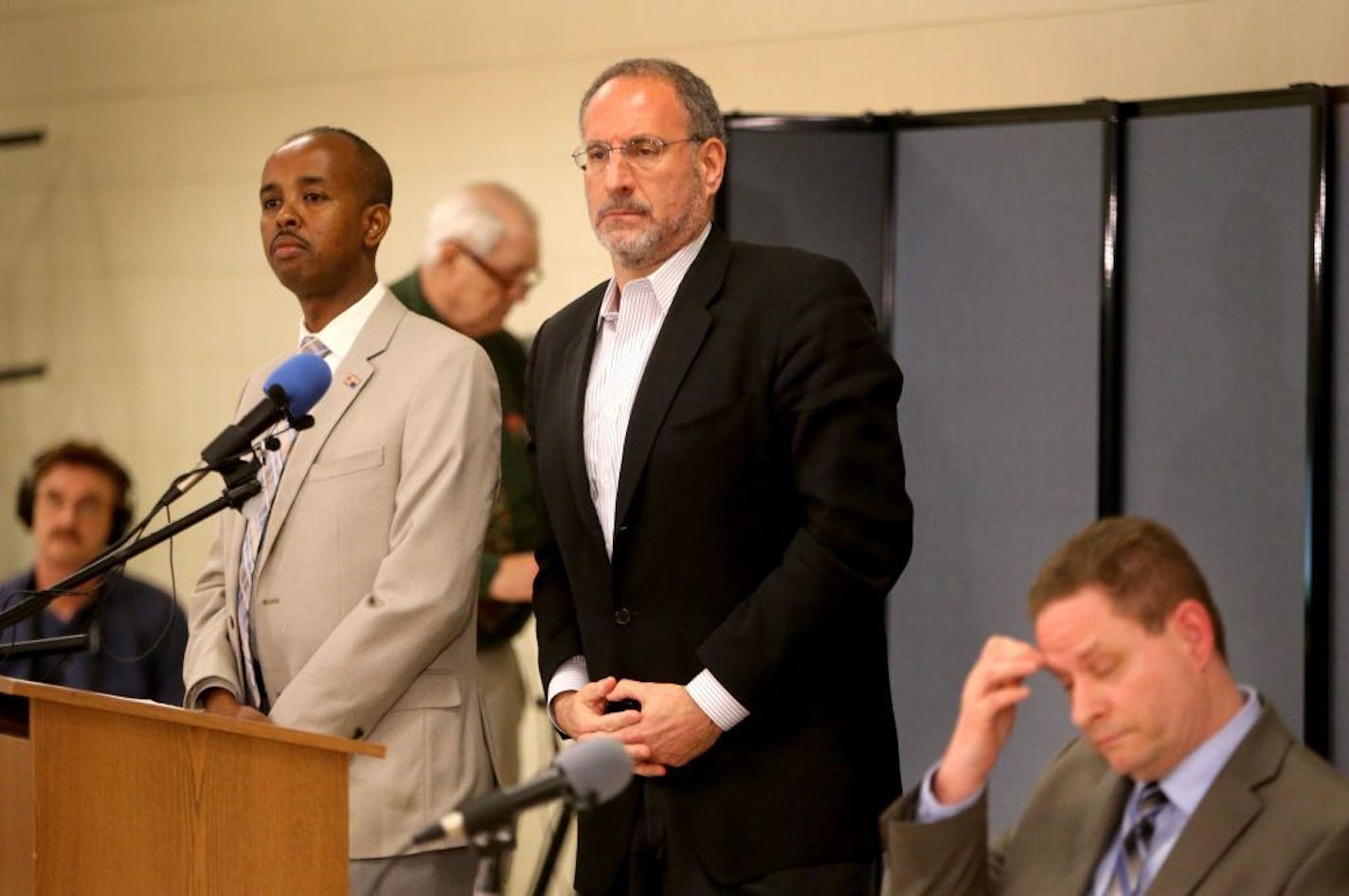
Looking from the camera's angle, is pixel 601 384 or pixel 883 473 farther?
pixel 601 384

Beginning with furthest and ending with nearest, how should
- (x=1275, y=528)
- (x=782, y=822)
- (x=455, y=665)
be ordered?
(x=1275, y=528) < (x=455, y=665) < (x=782, y=822)

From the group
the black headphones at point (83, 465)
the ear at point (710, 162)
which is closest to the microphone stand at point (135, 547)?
the ear at point (710, 162)

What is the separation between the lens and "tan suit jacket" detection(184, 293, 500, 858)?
2.93 metres

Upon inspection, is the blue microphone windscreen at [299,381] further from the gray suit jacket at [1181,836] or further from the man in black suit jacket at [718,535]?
the gray suit jacket at [1181,836]

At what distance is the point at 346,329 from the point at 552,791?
160cm

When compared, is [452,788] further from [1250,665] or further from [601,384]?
[1250,665]

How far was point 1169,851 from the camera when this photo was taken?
202 centimetres

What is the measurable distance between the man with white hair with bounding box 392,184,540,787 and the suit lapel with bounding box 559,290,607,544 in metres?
1.88

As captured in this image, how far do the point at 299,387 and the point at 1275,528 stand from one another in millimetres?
2418

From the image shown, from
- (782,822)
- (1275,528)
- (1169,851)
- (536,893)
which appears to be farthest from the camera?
(536,893)

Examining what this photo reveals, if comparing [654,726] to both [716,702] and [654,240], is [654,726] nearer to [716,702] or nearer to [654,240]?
[716,702]

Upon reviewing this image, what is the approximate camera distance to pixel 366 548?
306 centimetres

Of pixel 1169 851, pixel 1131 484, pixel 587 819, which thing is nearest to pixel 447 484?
pixel 587 819

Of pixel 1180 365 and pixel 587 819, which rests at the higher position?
pixel 1180 365
